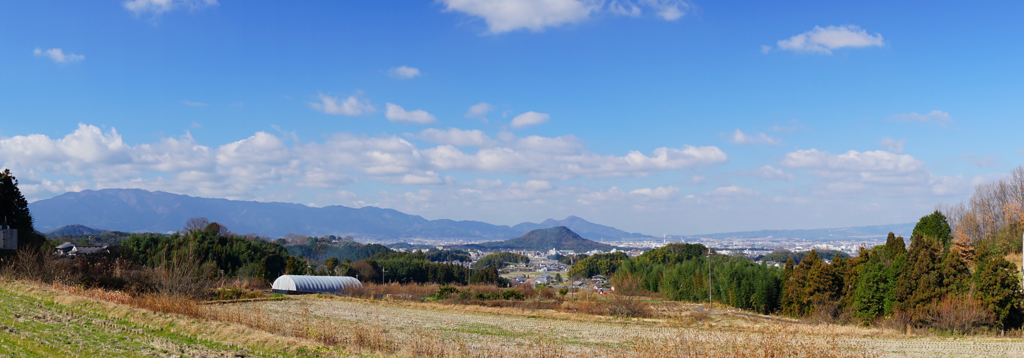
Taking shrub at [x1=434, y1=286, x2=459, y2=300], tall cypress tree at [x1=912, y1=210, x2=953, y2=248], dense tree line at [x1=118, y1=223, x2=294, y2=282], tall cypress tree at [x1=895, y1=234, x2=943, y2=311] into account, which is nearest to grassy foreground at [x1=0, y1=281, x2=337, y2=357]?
tall cypress tree at [x1=895, y1=234, x2=943, y2=311]

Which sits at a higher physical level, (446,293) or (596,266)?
(446,293)

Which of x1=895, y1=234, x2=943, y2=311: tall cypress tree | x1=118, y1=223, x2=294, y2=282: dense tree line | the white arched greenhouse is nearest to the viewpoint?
x1=895, y1=234, x2=943, y2=311: tall cypress tree

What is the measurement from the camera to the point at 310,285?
50.8 meters

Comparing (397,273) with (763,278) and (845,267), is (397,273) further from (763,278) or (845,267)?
(845,267)

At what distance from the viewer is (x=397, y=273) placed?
8581cm

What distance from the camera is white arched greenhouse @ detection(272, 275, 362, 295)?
49781 mm

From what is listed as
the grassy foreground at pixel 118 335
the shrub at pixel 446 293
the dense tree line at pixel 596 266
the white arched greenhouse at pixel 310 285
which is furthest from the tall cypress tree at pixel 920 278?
the dense tree line at pixel 596 266

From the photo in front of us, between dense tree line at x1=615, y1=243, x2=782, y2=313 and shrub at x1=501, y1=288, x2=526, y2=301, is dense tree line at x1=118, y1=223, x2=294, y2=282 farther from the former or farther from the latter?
dense tree line at x1=615, y1=243, x2=782, y2=313

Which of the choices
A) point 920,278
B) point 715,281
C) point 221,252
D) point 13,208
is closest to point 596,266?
point 715,281

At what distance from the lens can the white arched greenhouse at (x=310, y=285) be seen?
163ft

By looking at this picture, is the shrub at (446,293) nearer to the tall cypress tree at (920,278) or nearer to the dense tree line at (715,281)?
the dense tree line at (715,281)

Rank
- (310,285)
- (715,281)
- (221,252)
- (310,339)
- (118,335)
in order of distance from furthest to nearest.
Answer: (221,252) → (715,281) → (310,285) → (310,339) → (118,335)

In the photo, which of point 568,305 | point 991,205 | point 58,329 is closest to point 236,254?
point 568,305

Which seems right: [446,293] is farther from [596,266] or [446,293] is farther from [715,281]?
[596,266]
